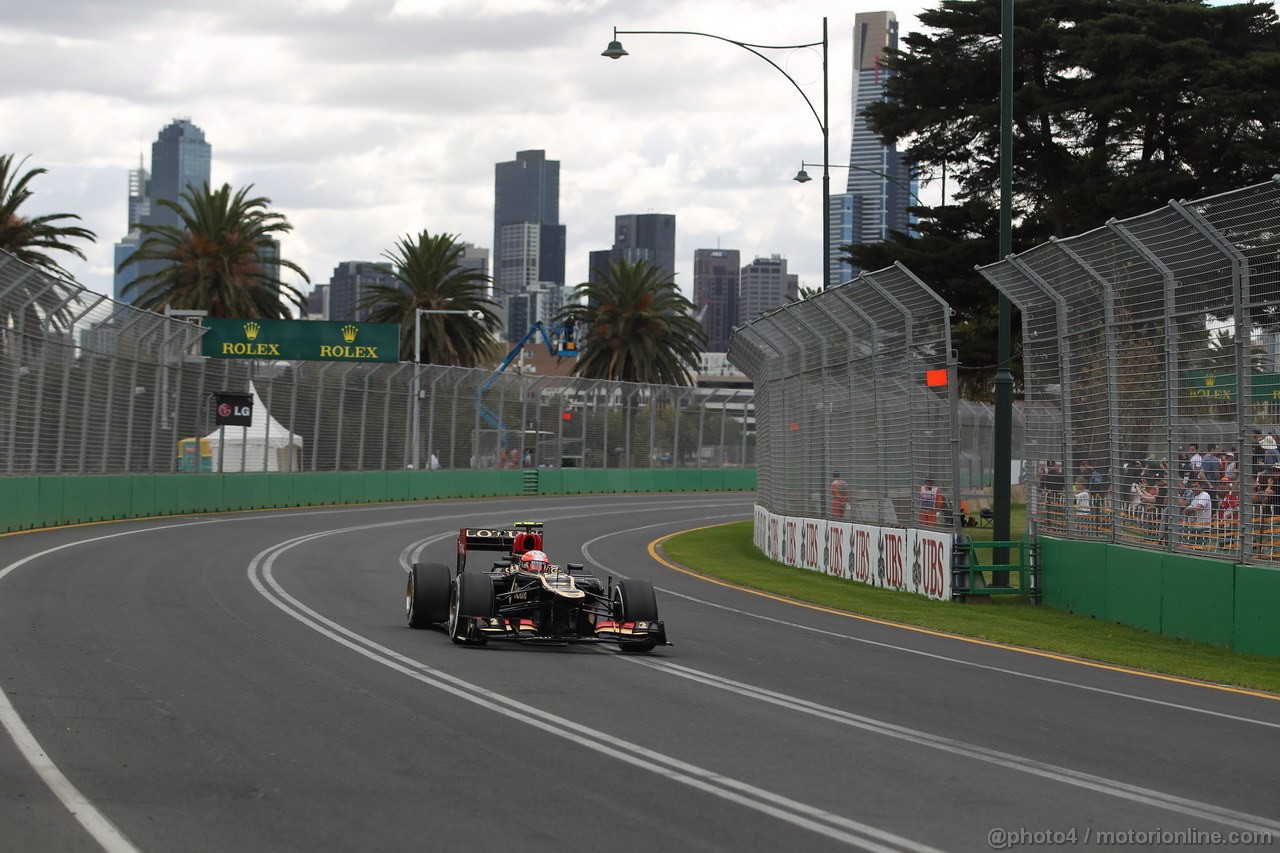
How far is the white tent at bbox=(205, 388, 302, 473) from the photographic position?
40.6m

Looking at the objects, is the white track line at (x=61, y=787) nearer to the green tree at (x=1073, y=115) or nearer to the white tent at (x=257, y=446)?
the green tree at (x=1073, y=115)

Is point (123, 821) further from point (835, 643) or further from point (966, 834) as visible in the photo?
point (835, 643)

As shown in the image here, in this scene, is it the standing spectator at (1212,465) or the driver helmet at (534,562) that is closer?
the driver helmet at (534,562)

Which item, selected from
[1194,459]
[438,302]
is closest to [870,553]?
[1194,459]

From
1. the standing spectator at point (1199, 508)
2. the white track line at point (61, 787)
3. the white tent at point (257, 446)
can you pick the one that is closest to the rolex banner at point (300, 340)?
the white tent at point (257, 446)

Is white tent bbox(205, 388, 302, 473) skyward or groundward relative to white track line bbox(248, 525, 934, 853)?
skyward

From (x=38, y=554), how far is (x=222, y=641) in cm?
1080

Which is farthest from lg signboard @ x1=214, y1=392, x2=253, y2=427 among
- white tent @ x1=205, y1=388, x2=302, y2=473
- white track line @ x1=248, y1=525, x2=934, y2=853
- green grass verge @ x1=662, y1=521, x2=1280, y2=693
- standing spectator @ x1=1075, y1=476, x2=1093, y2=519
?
white track line @ x1=248, y1=525, x2=934, y2=853

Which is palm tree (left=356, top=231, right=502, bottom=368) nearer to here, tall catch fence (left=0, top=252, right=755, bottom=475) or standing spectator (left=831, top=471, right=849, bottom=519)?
tall catch fence (left=0, top=252, right=755, bottom=475)

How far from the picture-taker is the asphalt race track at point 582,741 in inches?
259

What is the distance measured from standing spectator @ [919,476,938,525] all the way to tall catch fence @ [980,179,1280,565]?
4.25 ft

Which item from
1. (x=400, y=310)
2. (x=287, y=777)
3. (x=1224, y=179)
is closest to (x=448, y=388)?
(x=400, y=310)

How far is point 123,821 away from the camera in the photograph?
6488 millimetres

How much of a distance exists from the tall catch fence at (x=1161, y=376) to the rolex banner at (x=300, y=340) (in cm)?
3437
